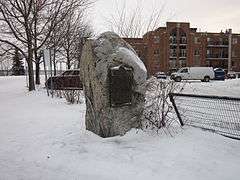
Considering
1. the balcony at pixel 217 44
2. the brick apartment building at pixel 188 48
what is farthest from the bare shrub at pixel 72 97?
the balcony at pixel 217 44

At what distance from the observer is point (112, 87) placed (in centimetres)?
607

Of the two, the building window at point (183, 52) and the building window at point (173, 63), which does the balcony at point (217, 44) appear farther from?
the building window at point (173, 63)

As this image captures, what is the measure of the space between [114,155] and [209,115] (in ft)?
8.15

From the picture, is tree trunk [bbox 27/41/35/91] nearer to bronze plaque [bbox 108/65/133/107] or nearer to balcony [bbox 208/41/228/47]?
bronze plaque [bbox 108/65/133/107]

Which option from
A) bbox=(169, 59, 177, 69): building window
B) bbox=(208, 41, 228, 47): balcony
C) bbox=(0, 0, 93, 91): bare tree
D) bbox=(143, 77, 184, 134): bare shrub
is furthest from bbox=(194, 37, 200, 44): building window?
bbox=(143, 77, 184, 134): bare shrub

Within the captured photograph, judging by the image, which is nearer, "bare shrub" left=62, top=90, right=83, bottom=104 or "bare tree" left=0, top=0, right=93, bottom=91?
"bare shrub" left=62, top=90, right=83, bottom=104

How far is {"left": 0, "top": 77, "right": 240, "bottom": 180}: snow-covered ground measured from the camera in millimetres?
4484

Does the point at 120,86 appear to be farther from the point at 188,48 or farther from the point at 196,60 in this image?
the point at 196,60

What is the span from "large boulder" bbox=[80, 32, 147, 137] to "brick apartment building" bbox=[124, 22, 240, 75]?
54953 millimetres

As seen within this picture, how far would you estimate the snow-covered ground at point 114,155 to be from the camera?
4.48 meters

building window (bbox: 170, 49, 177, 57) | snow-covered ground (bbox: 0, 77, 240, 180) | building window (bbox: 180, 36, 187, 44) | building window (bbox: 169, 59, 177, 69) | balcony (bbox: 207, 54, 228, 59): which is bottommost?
snow-covered ground (bbox: 0, 77, 240, 180)

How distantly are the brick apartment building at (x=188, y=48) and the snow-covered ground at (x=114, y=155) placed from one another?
55.4 m

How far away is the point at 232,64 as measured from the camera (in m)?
67.3

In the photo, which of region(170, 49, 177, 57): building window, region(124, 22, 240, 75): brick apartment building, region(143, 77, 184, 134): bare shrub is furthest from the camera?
region(170, 49, 177, 57): building window
